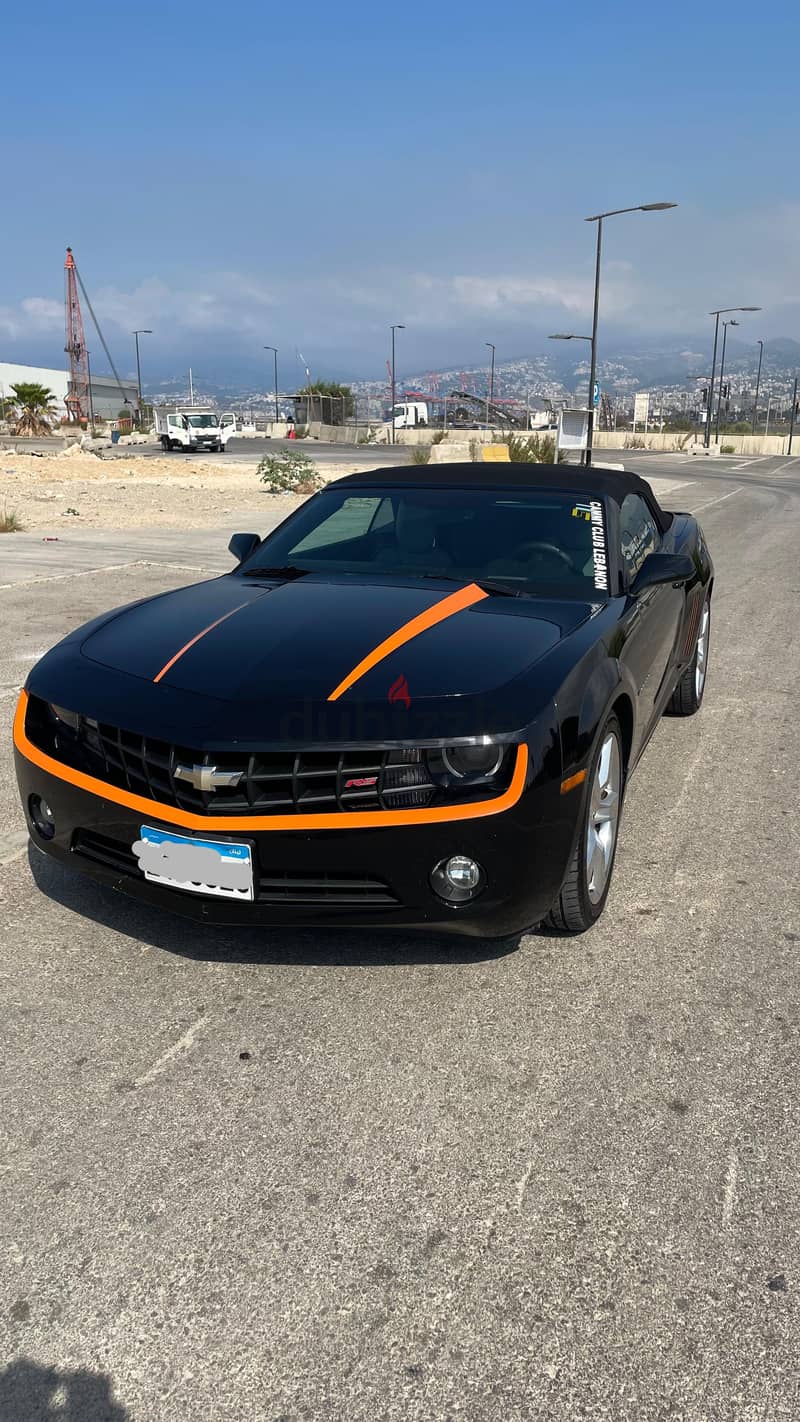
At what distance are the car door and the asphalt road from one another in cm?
77

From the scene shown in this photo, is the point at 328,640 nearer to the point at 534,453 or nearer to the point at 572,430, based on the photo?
the point at 572,430

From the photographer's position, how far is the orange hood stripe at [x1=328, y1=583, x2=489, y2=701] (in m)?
3.06

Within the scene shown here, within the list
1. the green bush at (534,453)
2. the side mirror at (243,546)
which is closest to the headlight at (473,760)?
the side mirror at (243,546)

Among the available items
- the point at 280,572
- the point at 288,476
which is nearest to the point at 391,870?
the point at 280,572

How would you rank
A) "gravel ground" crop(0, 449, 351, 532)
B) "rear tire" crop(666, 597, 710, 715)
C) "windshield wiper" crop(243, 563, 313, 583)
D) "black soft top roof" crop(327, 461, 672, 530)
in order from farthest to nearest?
"gravel ground" crop(0, 449, 351, 532) < "rear tire" crop(666, 597, 710, 715) < "black soft top roof" crop(327, 461, 672, 530) < "windshield wiper" crop(243, 563, 313, 583)

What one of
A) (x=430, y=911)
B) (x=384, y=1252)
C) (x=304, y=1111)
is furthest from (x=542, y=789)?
(x=384, y=1252)

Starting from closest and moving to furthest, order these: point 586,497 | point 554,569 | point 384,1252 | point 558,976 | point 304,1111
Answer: point 384,1252 → point 304,1111 → point 558,976 → point 554,569 → point 586,497

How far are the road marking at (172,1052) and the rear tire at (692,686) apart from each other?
Result: 364 centimetres

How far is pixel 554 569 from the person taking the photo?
4.15 metres

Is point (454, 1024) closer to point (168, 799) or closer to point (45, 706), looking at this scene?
point (168, 799)

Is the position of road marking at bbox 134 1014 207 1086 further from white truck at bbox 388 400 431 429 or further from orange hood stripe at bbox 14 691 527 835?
white truck at bbox 388 400 431 429

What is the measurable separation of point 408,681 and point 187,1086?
47.6 inches

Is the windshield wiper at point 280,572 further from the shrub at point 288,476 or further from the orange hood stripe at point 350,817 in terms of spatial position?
the shrub at point 288,476

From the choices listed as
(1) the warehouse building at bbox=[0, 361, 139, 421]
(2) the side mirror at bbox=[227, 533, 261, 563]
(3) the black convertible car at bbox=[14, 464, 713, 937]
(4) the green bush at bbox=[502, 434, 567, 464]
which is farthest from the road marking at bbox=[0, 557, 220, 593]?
(1) the warehouse building at bbox=[0, 361, 139, 421]
